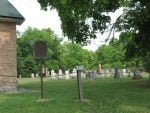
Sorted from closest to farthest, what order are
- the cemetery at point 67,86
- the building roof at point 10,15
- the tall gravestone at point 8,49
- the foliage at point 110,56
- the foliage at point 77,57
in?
the cemetery at point 67,86, the building roof at point 10,15, the tall gravestone at point 8,49, the foliage at point 110,56, the foliage at point 77,57

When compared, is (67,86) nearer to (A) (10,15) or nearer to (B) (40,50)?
(A) (10,15)

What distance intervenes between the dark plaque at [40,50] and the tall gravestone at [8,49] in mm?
8442

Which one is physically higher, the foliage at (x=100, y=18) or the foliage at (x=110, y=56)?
the foliage at (x=110, y=56)

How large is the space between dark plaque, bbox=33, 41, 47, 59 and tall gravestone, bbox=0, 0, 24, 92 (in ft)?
27.7

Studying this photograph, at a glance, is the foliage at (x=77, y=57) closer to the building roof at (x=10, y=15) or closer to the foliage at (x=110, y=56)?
the foliage at (x=110, y=56)

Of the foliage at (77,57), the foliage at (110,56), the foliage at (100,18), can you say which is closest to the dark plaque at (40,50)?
the foliage at (100,18)

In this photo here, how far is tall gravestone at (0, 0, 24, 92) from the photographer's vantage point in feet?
91.9

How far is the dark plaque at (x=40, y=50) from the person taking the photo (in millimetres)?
19797

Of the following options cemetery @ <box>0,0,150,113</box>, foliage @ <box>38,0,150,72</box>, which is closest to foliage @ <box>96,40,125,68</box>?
cemetery @ <box>0,0,150,113</box>

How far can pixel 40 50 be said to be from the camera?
19891mm

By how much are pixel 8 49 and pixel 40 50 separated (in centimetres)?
902

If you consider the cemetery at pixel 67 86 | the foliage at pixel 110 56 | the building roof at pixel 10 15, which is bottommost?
the cemetery at pixel 67 86

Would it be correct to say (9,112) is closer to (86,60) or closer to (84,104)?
(84,104)

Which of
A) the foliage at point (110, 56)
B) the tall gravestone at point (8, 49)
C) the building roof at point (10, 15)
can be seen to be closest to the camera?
the building roof at point (10, 15)
